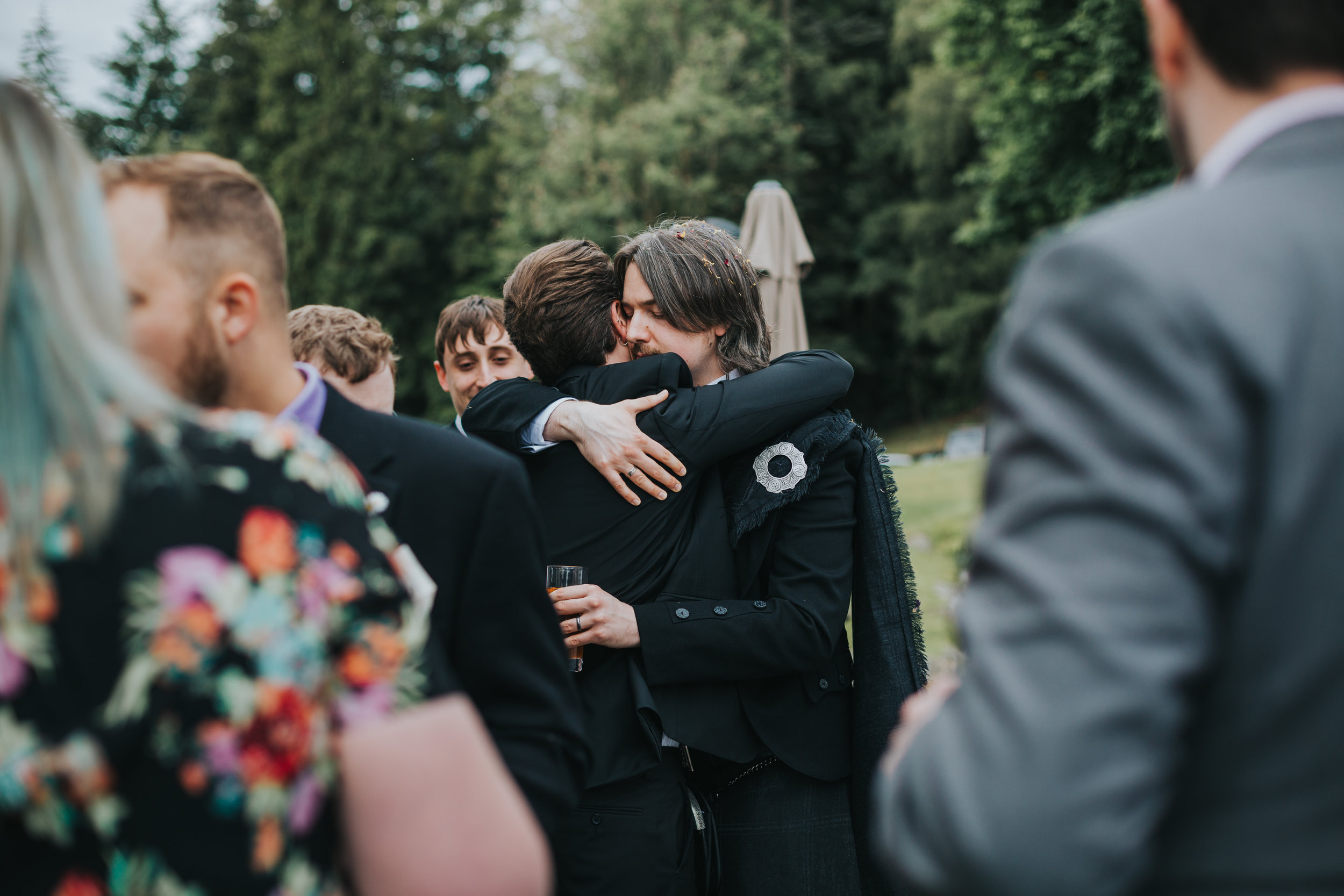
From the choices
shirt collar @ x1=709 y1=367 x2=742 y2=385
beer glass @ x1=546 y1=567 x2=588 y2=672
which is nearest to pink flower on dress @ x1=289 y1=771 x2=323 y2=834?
beer glass @ x1=546 y1=567 x2=588 y2=672

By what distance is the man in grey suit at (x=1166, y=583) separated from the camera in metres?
0.84

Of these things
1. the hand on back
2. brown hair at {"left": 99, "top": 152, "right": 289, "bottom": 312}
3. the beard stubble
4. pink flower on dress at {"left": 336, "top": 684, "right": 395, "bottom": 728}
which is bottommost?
the hand on back

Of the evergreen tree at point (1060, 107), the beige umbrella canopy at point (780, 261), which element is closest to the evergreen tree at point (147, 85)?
the evergreen tree at point (1060, 107)

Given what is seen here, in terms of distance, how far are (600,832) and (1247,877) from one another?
6.01 ft

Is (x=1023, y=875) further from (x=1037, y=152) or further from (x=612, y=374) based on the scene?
(x=1037, y=152)

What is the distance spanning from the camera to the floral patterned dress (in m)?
0.96

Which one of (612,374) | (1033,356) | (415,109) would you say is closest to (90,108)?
(415,109)

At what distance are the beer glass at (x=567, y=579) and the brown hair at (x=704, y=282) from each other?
837 mm

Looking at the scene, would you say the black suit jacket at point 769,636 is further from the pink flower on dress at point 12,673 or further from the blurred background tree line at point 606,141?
the blurred background tree line at point 606,141

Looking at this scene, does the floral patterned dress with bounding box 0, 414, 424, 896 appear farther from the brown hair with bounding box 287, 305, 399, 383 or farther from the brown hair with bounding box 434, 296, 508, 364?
the brown hair with bounding box 434, 296, 508, 364

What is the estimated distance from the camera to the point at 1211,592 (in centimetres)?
87

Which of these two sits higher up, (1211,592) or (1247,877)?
(1211,592)

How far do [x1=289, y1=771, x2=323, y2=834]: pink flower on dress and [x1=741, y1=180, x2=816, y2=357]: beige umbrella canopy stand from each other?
4955mm

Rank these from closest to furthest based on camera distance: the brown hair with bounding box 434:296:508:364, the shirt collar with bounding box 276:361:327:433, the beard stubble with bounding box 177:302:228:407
A: the beard stubble with bounding box 177:302:228:407
the shirt collar with bounding box 276:361:327:433
the brown hair with bounding box 434:296:508:364
